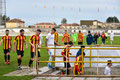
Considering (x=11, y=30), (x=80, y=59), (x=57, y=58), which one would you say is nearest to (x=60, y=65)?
(x=57, y=58)

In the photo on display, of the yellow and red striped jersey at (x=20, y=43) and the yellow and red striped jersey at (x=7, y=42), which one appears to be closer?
the yellow and red striped jersey at (x=20, y=43)

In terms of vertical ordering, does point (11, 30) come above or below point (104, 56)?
above

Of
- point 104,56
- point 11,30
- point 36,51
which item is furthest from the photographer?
point 11,30

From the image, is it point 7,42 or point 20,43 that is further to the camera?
point 7,42

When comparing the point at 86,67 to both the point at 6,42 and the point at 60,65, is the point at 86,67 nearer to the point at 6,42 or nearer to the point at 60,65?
the point at 60,65

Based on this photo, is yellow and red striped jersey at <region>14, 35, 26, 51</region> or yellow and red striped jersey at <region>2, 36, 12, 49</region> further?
yellow and red striped jersey at <region>2, 36, 12, 49</region>

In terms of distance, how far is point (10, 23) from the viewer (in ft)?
444

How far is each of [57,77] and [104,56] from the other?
2.81m

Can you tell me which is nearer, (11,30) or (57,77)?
(57,77)

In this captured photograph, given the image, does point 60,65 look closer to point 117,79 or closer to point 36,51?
point 36,51

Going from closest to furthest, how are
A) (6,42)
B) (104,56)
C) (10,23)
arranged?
(104,56) → (6,42) → (10,23)

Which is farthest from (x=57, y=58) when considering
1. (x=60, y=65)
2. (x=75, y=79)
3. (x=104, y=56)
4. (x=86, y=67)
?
(x=75, y=79)

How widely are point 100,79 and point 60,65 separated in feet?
11.7

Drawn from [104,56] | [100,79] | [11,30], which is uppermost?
[11,30]
